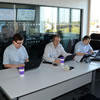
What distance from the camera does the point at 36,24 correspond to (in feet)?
13.5

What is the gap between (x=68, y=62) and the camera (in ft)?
9.53

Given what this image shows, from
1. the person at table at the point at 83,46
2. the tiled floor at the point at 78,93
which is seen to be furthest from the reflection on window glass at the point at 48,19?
the tiled floor at the point at 78,93

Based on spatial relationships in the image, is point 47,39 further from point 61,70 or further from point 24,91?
point 24,91

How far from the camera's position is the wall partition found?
11.8ft

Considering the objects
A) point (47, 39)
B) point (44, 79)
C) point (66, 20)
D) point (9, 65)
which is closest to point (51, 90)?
point (44, 79)

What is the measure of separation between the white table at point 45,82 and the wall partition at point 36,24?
159 cm

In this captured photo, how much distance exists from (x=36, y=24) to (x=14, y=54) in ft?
5.56

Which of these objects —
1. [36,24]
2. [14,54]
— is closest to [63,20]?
[36,24]

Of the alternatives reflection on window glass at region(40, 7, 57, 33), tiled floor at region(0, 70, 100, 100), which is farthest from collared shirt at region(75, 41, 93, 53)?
reflection on window glass at region(40, 7, 57, 33)

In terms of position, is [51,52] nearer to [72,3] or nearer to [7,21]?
[7,21]

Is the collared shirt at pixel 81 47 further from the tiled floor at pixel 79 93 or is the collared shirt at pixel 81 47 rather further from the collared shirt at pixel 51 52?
the tiled floor at pixel 79 93

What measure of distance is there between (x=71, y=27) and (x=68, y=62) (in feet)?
8.02

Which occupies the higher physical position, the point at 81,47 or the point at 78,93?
the point at 81,47

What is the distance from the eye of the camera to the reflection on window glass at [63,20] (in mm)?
4712
